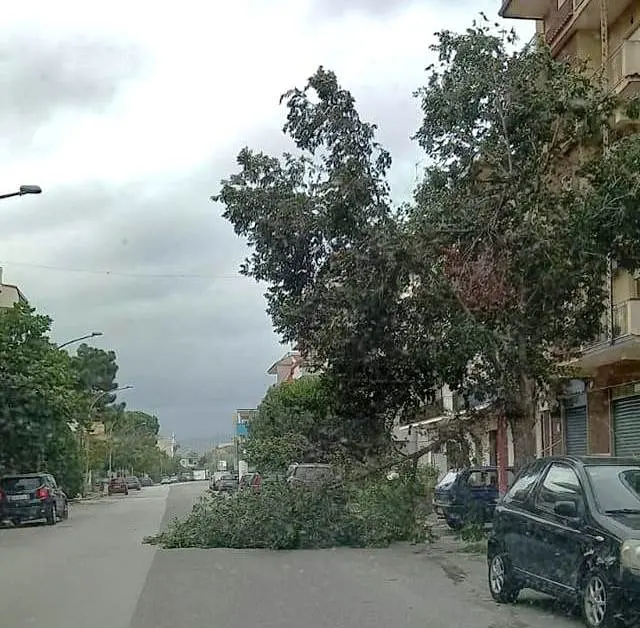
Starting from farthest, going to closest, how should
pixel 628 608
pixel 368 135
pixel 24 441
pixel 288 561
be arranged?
pixel 24 441 → pixel 368 135 → pixel 288 561 → pixel 628 608

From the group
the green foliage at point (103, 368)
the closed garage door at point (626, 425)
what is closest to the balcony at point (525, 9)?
the closed garage door at point (626, 425)

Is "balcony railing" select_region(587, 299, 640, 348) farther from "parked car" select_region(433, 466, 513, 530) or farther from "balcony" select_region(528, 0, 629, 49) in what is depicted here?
"balcony" select_region(528, 0, 629, 49)

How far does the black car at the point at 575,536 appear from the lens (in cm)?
960

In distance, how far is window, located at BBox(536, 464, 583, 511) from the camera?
10770 millimetres

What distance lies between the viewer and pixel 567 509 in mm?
10578

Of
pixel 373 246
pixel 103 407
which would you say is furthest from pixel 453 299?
pixel 103 407

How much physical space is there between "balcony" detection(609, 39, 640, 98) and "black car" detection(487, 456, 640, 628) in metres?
13.4

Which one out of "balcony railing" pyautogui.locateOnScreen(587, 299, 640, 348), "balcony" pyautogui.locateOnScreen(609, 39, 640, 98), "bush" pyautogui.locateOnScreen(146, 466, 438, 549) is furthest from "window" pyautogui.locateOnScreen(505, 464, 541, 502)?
"balcony" pyautogui.locateOnScreen(609, 39, 640, 98)

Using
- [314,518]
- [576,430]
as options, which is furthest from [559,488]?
[576,430]

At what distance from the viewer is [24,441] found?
36531 millimetres

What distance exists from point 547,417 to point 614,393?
5327 millimetres

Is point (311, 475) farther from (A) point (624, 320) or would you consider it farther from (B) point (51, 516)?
(B) point (51, 516)

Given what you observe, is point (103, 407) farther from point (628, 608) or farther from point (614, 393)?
point (628, 608)

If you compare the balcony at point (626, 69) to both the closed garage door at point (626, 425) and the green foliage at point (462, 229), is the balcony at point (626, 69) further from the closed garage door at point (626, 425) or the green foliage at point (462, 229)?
the closed garage door at point (626, 425)
